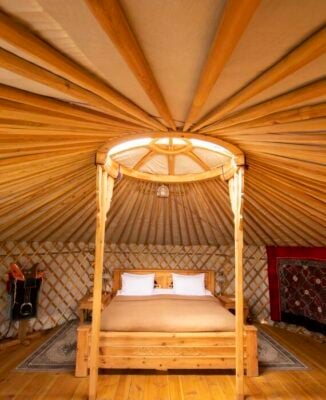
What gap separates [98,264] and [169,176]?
1.63m

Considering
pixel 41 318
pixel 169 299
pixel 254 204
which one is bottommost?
pixel 41 318

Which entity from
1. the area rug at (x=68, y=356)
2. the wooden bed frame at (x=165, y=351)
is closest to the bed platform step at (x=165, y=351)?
the wooden bed frame at (x=165, y=351)

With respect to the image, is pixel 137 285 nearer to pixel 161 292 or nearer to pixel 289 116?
pixel 161 292

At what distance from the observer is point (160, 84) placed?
1.43 m

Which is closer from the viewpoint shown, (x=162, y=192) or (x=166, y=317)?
(x=166, y=317)

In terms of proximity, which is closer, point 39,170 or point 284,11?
point 284,11

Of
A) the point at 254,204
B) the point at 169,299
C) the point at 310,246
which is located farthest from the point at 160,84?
the point at 310,246

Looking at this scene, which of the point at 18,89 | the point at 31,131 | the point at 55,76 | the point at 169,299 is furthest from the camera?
the point at 169,299

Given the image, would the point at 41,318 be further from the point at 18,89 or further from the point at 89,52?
the point at 89,52

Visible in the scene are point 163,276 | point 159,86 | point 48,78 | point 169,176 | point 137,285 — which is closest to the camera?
point 48,78

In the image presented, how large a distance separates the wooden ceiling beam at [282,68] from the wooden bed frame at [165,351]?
8.60 feet

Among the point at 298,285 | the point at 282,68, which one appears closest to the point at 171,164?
the point at 282,68

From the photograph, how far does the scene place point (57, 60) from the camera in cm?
114

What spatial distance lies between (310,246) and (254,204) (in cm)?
163
